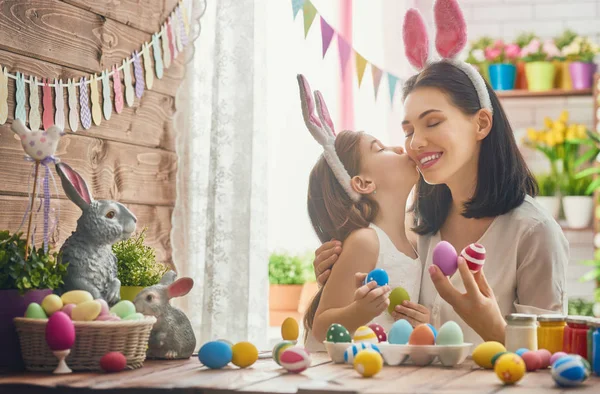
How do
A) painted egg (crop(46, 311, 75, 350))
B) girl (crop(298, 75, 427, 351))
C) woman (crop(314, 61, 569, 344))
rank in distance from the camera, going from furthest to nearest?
1. girl (crop(298, 75, 427, 351))
2. woman (crop(314, 61, 569, 344))
3. painted egg (crop(46, 311, 75, 350))

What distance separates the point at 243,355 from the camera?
1.50 meters

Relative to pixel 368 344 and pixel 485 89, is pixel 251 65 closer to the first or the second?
pixel 485 89

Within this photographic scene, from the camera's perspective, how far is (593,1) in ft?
13.1

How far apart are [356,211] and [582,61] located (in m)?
2.15

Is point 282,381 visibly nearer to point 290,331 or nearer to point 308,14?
point 290,331

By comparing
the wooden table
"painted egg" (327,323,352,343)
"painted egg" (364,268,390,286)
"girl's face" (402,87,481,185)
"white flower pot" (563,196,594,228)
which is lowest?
the wooden table

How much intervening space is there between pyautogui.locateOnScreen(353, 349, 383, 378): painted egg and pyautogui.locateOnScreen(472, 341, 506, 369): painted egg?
22 centimetres

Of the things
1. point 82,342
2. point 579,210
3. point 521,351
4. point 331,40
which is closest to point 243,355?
point 82,342

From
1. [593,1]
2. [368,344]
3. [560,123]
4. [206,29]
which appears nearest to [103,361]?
[368,344]

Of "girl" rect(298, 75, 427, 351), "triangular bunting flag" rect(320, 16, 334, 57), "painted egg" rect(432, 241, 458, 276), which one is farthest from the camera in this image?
"triangular bunting flag" rect(320, 16, 334, 57)

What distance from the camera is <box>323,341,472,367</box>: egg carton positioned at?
149 centimetres

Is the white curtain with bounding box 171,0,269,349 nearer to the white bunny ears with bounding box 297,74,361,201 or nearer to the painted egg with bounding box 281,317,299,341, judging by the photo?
the white bunny ears with bounding box 297,74,361,201

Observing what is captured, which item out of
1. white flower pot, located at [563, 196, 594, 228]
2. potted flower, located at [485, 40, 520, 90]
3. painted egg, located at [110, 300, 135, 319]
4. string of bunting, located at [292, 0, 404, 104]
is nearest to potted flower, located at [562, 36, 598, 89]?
potted flower, located at [485, 40, 520, 90]

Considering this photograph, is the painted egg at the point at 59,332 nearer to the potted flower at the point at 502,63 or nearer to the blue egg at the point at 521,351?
the blue egg at the point at 521,351
